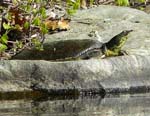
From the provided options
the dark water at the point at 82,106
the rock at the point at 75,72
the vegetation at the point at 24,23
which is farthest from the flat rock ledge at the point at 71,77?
the vegetation at the point at 24,23

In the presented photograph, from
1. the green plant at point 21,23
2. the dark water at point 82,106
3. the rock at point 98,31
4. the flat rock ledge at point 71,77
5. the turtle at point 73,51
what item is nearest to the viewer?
the dark water at point 82,106

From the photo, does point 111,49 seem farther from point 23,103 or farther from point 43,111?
point 43,111

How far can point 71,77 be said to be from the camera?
227 inches

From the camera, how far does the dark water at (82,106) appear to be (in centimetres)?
467

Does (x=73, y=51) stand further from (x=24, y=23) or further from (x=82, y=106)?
(x=24, y=23)

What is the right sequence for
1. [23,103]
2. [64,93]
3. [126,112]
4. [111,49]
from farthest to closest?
[111,49]
[64,93]
[23,103]
[126,112]

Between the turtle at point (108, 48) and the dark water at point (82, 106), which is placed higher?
the turtle at point (108, 48)

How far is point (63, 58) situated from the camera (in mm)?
6191

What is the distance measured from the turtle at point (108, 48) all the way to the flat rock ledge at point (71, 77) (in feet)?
1.21

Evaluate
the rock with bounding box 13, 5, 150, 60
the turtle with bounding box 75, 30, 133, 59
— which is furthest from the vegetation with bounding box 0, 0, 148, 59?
the turtle with bounding box 75, 30, 133, 59

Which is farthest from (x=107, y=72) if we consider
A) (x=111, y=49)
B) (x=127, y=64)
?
(x=111, y=49)

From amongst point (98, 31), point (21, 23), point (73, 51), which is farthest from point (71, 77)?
point (21, 23)

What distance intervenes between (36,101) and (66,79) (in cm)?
44

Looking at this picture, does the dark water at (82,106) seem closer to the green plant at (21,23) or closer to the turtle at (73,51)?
the turtle at (73,51)
